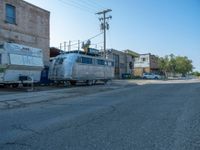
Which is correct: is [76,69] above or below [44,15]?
below

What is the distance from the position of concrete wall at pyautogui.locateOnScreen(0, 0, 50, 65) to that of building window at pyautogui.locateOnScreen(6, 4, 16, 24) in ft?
1.11

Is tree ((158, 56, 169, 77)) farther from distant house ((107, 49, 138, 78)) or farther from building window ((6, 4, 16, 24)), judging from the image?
building window ((6, 4, 16, 24))

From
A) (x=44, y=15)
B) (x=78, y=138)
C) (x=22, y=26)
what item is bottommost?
(x=78, y=138)

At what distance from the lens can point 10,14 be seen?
93.2 ft

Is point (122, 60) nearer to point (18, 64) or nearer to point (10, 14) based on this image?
point (10, 14)

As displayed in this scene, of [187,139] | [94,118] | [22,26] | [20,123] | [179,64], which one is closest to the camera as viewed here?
[187,139]

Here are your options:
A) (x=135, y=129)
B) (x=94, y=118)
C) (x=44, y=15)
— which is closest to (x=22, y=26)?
(x=44, y=15)

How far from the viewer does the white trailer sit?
2075 cm

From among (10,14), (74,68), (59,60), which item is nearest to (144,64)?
(59,60)

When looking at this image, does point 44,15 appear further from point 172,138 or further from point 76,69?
point 172,138

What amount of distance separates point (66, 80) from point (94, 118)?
18172 mm

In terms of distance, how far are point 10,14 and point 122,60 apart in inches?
1519

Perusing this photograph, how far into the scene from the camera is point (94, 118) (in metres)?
8.97

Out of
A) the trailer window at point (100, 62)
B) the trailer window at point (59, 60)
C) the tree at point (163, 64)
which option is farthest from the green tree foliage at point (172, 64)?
the trailer window at point (59, 60)
